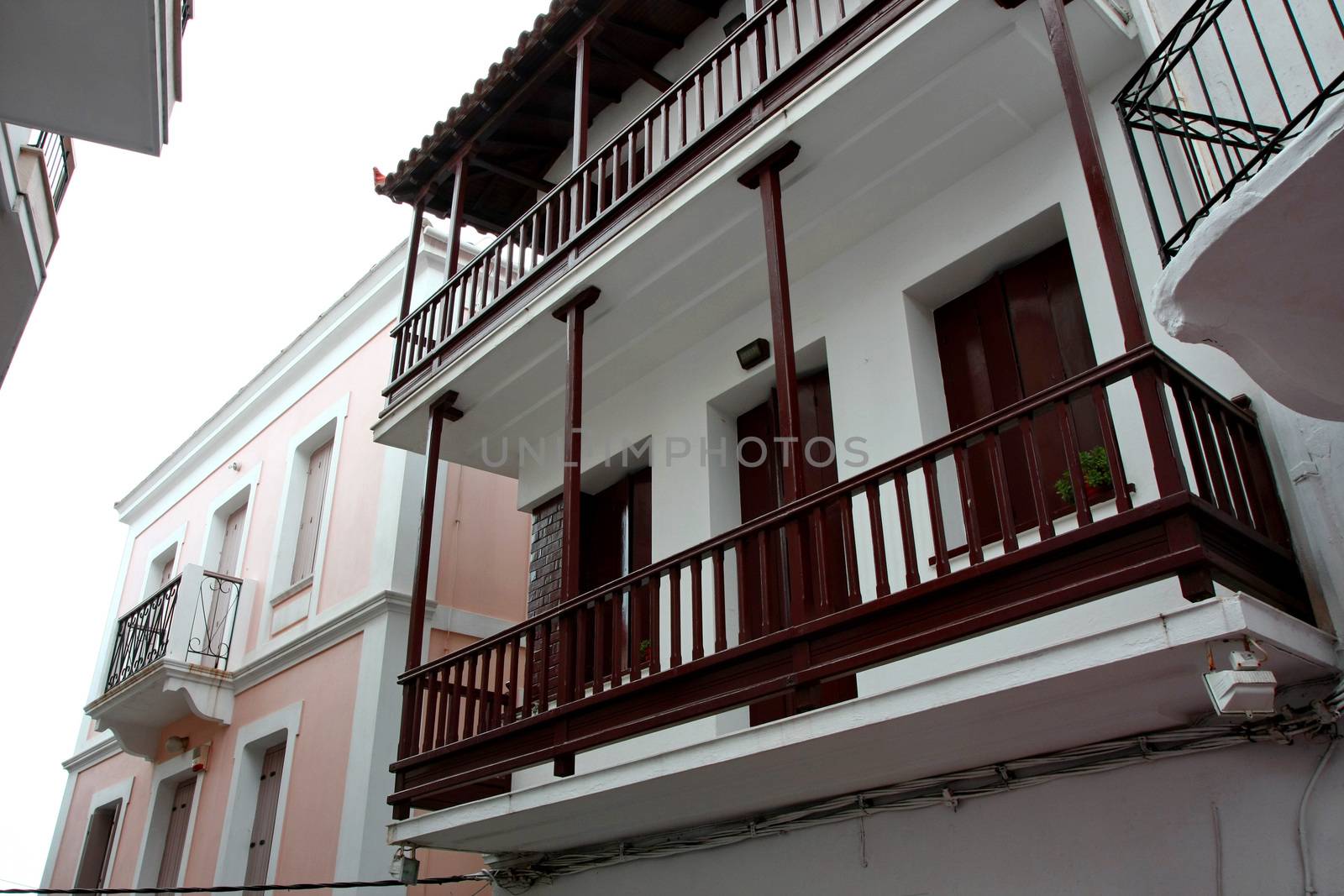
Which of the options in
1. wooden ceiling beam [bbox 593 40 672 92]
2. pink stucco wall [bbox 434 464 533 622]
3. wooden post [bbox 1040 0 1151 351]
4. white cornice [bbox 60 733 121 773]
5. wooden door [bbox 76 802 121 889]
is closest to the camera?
wooden post [bbox 1040 0 1151 351]

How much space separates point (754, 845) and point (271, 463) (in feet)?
31.7

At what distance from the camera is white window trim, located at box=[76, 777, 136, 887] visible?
14.3 m

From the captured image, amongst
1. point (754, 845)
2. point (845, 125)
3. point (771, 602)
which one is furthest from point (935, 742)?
point (845, 125)

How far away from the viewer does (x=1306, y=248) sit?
374 cm

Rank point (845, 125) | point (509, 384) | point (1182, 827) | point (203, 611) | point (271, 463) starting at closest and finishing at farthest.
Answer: point (1182, 827) → point (845, 125) → point (509, 384) → point (203, 611) → point (271, 463)

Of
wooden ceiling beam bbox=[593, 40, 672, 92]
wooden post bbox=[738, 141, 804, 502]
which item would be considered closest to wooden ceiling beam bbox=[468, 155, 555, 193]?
wooden ceiling beam bbox=[593, 40, 672, 92]

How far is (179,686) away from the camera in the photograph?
12797mm

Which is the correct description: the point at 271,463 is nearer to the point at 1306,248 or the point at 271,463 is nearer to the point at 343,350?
the point at 343,350

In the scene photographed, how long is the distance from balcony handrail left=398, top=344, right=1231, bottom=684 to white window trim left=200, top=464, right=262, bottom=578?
8701 millimetres

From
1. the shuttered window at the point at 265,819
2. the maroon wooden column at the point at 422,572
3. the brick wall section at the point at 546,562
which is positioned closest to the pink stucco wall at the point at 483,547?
the brick wall section at the point at 546,562

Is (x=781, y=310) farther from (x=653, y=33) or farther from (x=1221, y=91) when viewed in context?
(x=653, y=33)

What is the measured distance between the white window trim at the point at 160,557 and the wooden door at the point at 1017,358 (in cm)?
1272

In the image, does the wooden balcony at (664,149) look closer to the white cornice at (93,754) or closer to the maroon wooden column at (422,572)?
the maroon wooden column at (422,572)

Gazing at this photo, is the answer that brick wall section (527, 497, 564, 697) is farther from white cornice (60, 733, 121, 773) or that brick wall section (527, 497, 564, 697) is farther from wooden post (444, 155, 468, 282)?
white cornice (60, 733, 121, 773)
